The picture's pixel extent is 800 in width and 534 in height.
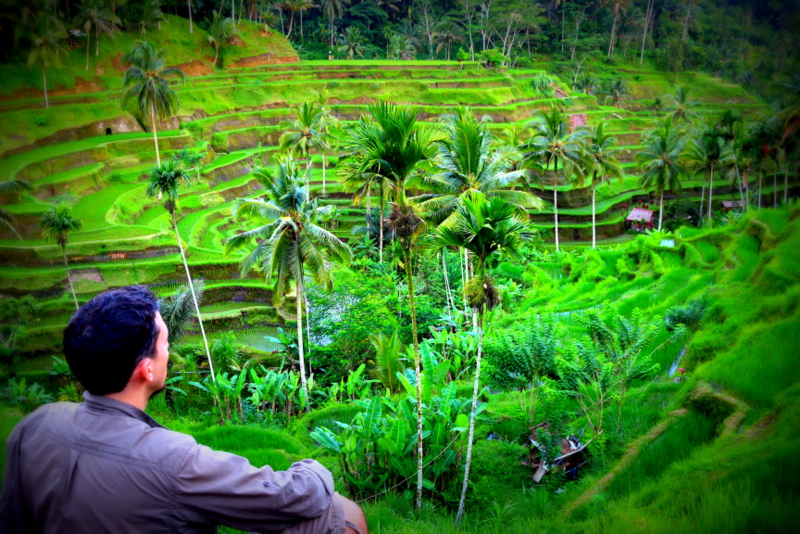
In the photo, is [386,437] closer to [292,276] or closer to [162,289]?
[292,276]

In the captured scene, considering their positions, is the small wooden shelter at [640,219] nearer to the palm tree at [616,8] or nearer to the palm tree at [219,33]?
the palm tree at [219,33]

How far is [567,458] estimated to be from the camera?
6.29m

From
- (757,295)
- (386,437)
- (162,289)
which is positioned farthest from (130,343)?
(162,289)

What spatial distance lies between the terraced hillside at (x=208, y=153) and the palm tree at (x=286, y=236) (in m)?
6.91

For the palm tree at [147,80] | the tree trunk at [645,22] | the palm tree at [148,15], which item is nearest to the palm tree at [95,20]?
the palm tree at [148,15]

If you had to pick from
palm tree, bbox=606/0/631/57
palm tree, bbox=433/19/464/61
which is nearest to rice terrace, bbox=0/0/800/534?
palm tree, bbox=433/19/464/61

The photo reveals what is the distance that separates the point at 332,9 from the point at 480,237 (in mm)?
65015

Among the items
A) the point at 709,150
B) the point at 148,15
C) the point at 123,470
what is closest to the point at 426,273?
the point at 709,150

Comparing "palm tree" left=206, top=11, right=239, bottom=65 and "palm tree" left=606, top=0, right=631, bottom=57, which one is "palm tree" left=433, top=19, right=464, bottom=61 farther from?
"palm tree" left=206, top=11, right=239, bottom=65

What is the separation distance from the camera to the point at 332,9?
62.3 m

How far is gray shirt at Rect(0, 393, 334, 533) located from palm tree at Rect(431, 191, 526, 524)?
13.8 feet

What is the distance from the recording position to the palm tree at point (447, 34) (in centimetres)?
6412

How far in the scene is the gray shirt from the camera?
1.46 meters

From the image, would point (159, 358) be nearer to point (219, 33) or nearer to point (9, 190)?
point (9, 190)
